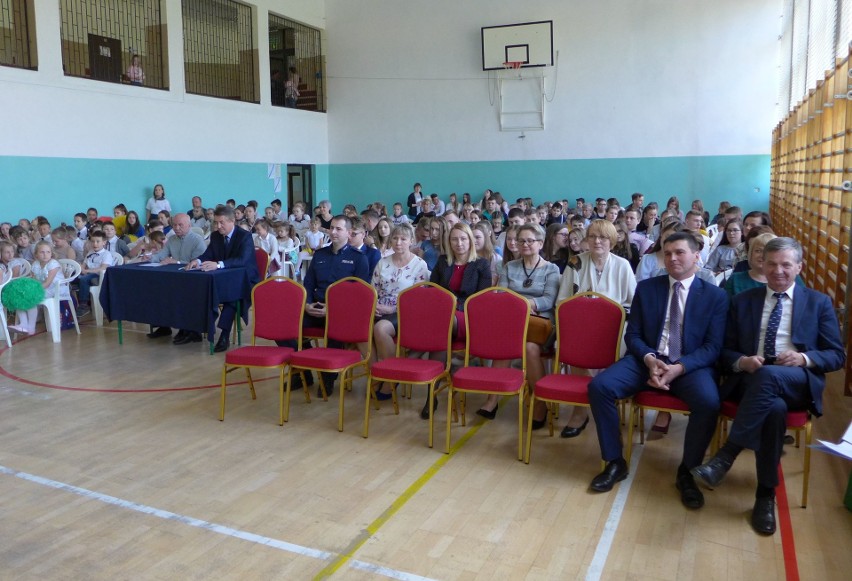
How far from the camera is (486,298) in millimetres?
4426

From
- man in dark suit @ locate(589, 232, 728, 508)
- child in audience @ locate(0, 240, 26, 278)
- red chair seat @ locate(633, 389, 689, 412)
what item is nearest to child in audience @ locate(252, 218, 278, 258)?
child in audience @ locate(0, 240, 26, 278)

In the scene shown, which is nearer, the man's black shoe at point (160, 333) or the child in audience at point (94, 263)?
the man's black shoe at point (160, 333)

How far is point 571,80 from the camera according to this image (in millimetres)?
15844

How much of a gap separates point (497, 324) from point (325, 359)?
112cm

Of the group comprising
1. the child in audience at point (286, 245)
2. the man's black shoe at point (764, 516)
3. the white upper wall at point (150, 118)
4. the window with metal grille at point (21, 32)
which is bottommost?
the man's black shoe at point (764, 516)

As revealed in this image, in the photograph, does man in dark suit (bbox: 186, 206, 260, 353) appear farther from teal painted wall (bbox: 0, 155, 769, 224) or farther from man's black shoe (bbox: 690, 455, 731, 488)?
teal painted wall (bbox: 0, 155, 769, 224)

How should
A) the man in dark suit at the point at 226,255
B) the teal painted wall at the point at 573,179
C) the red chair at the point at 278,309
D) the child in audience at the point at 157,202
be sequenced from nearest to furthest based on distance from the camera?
the red chair at the point at 278,309 → the man in dark suit at the point at 226,255 → the child in audience at the point at 157,202 → the teal painted wall at the point at 573,179

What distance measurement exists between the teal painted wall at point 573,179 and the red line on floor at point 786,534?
500 inches

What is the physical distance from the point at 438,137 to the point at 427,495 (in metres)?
14.5

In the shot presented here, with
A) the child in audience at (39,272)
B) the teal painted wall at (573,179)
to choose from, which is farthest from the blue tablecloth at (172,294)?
the teal painted wall at (573,179)

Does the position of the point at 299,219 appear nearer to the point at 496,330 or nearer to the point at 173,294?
the point at 173,294

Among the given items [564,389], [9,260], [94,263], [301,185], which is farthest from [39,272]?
[301,185]

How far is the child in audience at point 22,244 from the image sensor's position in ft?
26.8

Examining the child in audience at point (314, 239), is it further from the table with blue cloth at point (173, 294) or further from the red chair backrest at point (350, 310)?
the red chair backrest at point (350, 310)
